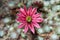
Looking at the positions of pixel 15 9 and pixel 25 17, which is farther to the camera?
pixel 15 9

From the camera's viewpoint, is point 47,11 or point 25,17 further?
point 47,11

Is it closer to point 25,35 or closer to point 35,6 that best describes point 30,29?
point 25,35

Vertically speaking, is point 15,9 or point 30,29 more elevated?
point 15,9

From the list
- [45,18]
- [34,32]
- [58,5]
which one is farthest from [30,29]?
[58,5]

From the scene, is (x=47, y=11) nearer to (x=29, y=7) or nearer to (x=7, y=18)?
(x=29, y=7)

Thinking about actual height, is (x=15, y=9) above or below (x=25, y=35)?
above

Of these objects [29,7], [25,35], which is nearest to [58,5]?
[29,7]
